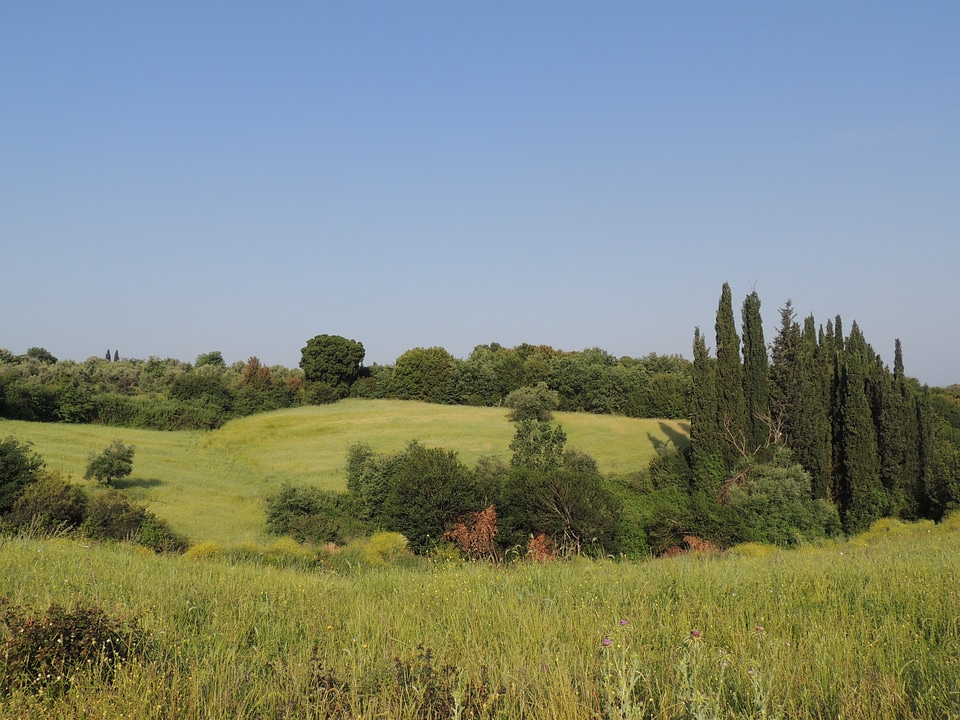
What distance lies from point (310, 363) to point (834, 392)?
63096 mm

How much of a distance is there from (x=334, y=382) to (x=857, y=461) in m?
63.8

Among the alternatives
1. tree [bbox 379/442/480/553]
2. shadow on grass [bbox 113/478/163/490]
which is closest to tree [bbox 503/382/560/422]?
shadow on grass [bbox 113/478/163/490]

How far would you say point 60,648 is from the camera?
12.8 ft

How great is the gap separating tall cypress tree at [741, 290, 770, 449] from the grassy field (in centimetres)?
3503

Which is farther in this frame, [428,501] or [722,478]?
[722,478]

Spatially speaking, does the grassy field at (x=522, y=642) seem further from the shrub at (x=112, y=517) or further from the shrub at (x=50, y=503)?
the shrub at (x=50, y=503)

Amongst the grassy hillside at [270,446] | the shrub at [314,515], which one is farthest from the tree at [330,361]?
the shrub at [314,515]

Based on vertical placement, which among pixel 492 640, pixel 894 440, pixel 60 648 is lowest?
pixel 894 440

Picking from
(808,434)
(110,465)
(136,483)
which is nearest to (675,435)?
(808,434)

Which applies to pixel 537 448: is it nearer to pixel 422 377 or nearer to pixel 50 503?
pixel 50 503

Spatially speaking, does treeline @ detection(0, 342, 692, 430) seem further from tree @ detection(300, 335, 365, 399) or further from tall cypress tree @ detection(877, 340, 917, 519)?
tall cypress tree @ detection(877, 340, 917, 519)

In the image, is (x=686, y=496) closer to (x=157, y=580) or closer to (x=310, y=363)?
(x=157, y=580)

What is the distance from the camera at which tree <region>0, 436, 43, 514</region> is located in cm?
2639

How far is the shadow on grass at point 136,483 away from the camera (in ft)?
127
